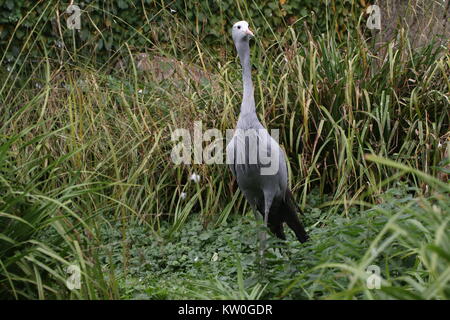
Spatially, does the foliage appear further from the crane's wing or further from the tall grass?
the crane's wing

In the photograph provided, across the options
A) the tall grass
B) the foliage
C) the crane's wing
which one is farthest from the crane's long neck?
the foliage

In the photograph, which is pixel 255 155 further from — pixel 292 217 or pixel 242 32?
pixel 242 32

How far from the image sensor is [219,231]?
5531mm

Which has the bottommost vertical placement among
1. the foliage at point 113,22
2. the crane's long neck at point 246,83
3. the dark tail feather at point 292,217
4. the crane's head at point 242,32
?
the dark tail feather at point 292,217

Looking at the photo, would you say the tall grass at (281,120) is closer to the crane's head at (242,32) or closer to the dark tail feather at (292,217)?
the dark tail feather at (292,217)

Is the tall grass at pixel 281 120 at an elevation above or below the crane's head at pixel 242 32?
below

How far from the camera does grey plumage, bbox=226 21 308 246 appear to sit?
14.9 feet

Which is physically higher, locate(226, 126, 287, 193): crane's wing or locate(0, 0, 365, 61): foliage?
locate(0, 0, 365, 61): foliage

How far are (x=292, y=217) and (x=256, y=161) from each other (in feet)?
1.63

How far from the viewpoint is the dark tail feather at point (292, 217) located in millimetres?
4734

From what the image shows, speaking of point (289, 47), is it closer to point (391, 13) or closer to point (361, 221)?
point (391, 13)

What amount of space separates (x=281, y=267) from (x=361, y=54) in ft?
9.20

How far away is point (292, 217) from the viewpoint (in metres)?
4.75

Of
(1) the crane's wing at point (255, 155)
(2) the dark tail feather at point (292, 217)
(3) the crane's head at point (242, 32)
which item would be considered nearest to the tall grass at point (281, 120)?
(2) the dark tail feather at point (292, 217)
